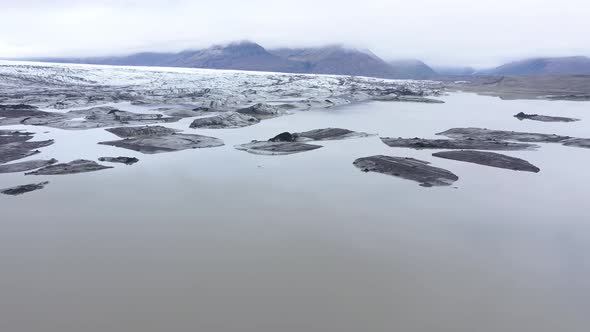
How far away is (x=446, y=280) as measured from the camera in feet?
22.4

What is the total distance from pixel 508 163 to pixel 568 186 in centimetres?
243

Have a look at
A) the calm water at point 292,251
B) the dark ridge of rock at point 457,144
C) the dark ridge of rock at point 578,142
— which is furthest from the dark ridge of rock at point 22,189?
the dark ridge of rock at point 578,142

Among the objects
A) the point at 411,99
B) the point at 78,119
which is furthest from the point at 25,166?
the point at 411,99

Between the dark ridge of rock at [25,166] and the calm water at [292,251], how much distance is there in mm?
1247

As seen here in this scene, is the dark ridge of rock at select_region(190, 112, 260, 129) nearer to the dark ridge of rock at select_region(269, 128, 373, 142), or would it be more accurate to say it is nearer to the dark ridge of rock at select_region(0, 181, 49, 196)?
the dark ridge of rock at select_region(269, 128, 373, 142)

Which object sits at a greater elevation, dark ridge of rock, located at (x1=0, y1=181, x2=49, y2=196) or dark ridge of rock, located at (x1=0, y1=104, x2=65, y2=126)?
dark ridge of rock, located at (x1=0, y1=104, x2=65, y2=126)

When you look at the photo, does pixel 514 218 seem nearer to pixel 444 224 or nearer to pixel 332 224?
pixel 444 224

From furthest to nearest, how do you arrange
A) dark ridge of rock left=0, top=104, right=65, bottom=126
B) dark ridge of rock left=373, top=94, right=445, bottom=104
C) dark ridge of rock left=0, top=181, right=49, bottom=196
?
1. dark ridge of rock left=373, top=94, right=445, bottom=104
2. dark ridge of rock left=0, top=104, right=65, bottom=126
3. dark ridge of rock left=0, top=181, right=49, bottom=196

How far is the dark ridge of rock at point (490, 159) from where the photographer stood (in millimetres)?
14052

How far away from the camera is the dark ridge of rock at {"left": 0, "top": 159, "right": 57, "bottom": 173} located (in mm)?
13164

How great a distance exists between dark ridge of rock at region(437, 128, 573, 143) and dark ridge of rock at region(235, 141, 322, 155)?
301 inches

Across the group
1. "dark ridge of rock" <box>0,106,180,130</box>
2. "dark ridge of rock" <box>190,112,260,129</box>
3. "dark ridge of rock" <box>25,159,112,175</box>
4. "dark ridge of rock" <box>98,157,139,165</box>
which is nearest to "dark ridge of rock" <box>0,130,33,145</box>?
"dark ridge of rock" <box>0,106,180,130</box>

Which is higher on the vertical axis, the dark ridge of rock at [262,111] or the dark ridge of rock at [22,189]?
the dark ridge of rock at [262,111]

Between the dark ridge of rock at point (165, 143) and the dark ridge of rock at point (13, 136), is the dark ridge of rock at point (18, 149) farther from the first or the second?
the dark ridge of rock at point (165, 143)
